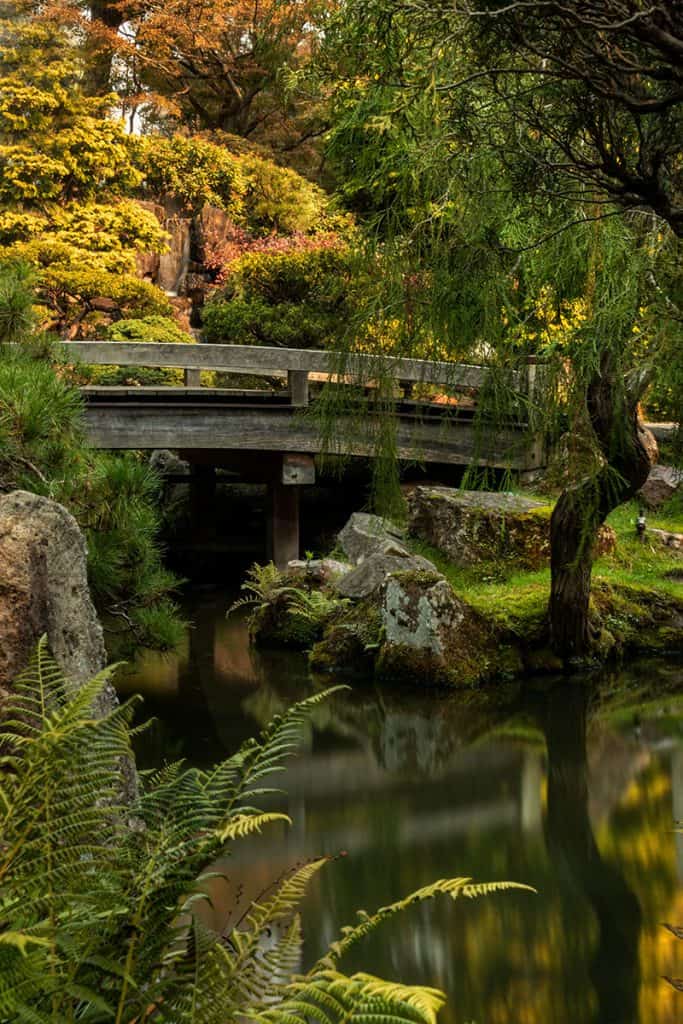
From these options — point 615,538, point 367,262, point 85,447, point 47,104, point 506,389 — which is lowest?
point 615,538

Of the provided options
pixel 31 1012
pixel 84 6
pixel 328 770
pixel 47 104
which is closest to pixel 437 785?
pixel 328 770

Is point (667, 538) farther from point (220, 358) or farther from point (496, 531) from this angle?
point (220, 358)

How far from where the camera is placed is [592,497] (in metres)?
7.52

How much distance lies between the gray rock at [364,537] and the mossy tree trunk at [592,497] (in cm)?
170

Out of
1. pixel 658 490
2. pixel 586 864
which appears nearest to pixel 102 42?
pixel 658 490

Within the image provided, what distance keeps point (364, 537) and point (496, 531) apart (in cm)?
116

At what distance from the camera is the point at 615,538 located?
10.2 meters

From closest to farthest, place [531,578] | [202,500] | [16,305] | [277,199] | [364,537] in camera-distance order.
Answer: [16,305] → [531,578] → [364,537] → [202,500] → [277,199]

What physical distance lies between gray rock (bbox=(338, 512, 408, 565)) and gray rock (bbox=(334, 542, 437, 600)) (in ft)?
1.25

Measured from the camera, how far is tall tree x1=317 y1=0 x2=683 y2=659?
12.0ft

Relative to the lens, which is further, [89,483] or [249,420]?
[249,420]

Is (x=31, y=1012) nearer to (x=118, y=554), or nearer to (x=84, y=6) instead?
(x=118, y=554)

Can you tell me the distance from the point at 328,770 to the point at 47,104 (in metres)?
12.7

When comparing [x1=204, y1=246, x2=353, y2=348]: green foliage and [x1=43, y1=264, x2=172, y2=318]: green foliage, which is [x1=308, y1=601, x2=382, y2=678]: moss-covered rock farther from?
[x1=43, y1=264, x2=172, y2=318]: green foliage
